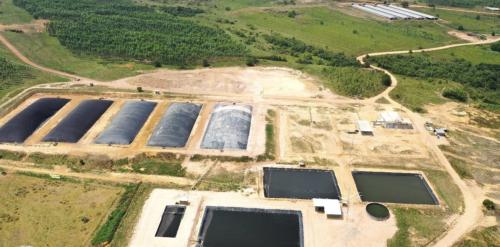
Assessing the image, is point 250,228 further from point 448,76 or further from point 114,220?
point 448,76

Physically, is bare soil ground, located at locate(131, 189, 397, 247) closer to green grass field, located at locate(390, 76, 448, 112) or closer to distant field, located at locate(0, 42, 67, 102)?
green grass field, located at locate(390, 76, 448, 112)

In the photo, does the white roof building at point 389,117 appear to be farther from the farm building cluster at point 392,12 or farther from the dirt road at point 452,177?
the farm building cluster at point 392,12

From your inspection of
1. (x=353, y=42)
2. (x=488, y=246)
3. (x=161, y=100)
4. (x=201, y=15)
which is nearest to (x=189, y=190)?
Answer: (x=161, y=100)

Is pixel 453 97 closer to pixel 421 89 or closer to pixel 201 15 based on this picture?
pixel 421 89

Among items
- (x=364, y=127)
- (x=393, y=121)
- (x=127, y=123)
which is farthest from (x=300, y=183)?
(x=127, y=123)

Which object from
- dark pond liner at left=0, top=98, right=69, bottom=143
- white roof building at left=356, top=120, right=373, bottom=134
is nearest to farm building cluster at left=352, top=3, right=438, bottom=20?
white roof building at left=356, top=120, right=373, bottom=134

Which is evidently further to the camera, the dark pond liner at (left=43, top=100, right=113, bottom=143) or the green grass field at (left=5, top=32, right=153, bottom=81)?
the green grass field at (left=5, top=32, right=153, bottom=81)
